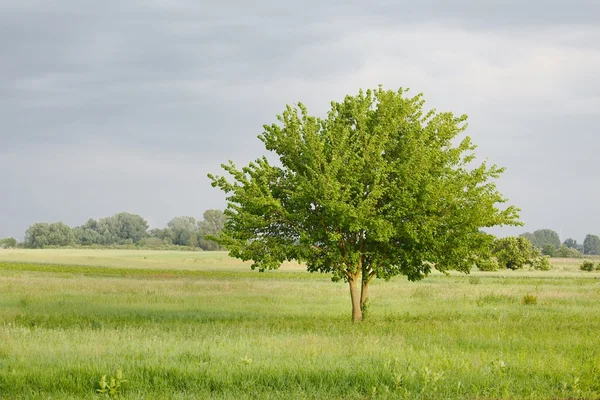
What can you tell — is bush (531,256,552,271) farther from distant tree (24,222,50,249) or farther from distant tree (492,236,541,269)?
distant tree (24,222,50,249)

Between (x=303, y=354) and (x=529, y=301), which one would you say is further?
(x=529, y=301)

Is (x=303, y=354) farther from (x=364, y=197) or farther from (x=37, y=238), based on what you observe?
(x=37, y=238)

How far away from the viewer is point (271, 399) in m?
12.3

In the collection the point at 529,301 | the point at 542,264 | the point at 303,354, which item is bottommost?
the point at 529,301

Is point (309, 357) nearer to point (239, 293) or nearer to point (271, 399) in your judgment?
point (271, 399)

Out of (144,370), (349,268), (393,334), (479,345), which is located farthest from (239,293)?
(144,370)

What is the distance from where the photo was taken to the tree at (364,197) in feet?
81.7

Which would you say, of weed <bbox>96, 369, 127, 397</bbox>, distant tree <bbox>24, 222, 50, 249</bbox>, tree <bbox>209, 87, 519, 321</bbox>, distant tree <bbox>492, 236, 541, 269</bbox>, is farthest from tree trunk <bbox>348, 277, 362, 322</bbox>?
distant tree <bbox>24, 222, 50, 249</bbox>

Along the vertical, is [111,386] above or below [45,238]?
below

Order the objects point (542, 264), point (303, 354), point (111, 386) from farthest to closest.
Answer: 1. point (542, 264)
2. point (303, 354)
3. point (111, 386)

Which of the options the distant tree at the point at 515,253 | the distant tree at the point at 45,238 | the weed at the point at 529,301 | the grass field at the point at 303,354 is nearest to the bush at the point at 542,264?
the distant tree at the point at 515,253

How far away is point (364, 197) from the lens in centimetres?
2600

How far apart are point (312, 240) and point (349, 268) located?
2.26 m

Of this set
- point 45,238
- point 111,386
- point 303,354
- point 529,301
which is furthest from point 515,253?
point 45,238
